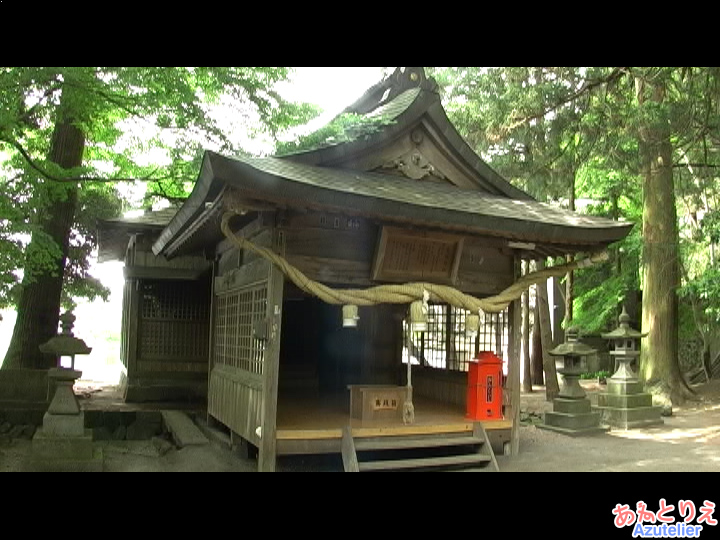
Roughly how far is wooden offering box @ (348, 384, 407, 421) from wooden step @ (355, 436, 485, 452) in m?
0.58

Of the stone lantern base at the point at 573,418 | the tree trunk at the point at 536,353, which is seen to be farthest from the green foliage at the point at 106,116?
the tree trunk at the point at 536,353

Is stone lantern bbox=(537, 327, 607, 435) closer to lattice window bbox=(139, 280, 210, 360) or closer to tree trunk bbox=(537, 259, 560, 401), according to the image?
tree trunk bbox=(537, 259, 560, 401)

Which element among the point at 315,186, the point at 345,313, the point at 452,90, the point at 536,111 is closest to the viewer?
the point at 315,186

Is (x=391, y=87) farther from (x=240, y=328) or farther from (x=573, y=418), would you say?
(x=573, y=418)

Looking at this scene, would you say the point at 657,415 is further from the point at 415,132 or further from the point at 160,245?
the point at 160,245

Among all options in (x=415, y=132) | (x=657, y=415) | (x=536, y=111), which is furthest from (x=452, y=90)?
(x=657, y=415)

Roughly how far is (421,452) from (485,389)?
1.37 meters

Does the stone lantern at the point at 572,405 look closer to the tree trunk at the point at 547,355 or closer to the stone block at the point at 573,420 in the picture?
the stone block at the point at 573,420

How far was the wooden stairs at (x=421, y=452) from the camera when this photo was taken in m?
7.57

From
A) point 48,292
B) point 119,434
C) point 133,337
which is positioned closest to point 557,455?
point 119,434

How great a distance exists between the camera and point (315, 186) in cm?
686

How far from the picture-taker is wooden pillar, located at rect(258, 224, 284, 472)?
7337mm

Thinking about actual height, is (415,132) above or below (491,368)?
above
